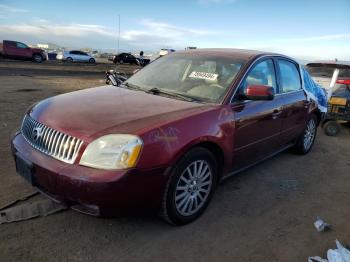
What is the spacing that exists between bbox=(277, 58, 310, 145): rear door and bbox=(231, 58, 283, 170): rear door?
0.58ft

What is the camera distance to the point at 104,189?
2.56 metres

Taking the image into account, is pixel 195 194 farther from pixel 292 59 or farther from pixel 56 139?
pixel 292 59

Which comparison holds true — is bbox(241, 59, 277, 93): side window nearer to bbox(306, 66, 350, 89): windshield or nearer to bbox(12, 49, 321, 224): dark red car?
bbox(12, 49, 321, 224): dark red car

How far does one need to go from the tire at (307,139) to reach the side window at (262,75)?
59.6 inches

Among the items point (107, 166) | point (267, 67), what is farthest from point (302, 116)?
point (107, 166)

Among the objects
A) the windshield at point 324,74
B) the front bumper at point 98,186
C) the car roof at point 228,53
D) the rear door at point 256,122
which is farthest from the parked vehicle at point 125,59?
the front bumper at point 98,186

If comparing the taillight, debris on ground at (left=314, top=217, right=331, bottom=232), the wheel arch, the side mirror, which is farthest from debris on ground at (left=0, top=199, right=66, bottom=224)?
the taillight

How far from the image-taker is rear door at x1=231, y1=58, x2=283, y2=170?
3.64m

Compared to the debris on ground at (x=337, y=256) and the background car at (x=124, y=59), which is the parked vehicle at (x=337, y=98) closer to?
the debris on ground at (x=337, y=256)

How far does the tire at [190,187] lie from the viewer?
2.98 metres

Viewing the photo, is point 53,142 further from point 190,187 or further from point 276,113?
point 276,113

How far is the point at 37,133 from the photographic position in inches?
120

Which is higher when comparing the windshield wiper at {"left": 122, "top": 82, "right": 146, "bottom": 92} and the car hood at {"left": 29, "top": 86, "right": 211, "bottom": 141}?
the windshield wiper at {"left": 122, "top": 82, "right": 146, "bottom": 92}

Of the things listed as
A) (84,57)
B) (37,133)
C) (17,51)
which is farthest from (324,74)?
(84,57)
